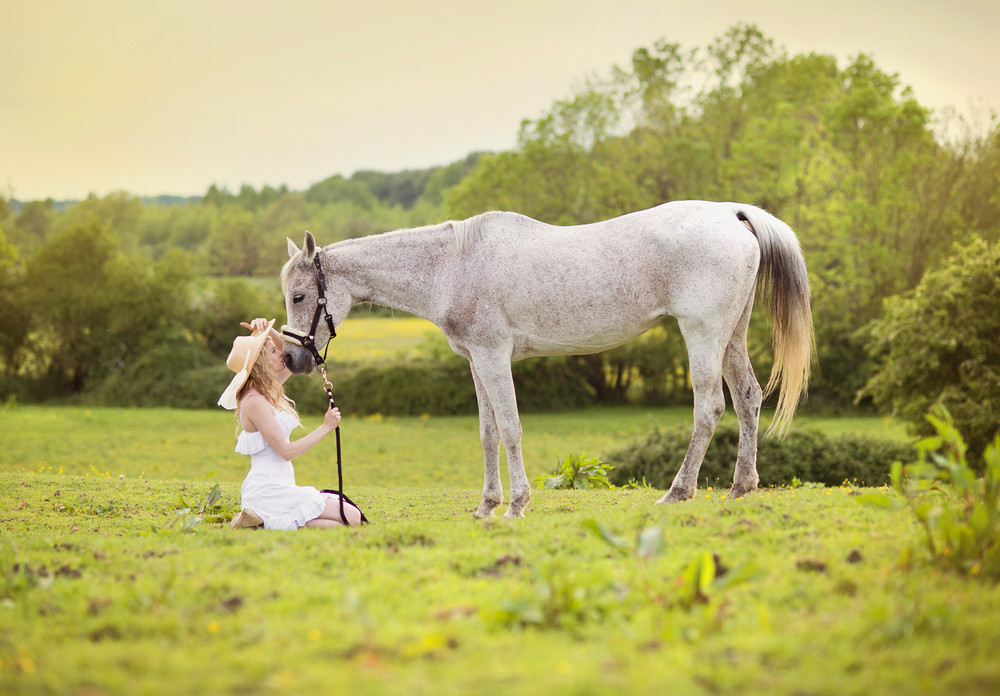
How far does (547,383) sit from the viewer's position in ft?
90.2

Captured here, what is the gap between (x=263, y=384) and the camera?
558cm

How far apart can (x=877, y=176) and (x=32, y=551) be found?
92.9 ft

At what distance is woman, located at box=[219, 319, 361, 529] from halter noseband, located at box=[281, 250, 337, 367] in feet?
Result: 0.96

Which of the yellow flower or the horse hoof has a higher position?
the yellow flower

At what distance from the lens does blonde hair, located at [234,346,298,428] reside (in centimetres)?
557

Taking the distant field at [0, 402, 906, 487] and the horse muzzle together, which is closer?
the horse muzzle

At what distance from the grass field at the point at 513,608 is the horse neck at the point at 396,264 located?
6.92 ft

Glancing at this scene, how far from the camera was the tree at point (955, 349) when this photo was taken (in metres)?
14.5

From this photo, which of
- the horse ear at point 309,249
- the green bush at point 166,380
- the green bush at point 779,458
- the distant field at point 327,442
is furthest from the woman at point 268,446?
the green bush at point 166,380

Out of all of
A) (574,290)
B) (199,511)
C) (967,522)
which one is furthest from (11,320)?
(967,522)

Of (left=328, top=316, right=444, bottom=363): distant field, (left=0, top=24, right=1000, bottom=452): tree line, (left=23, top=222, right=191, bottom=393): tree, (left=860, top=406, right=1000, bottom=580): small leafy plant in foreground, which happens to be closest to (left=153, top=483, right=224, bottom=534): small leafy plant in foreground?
(left=860, top=406, right=1000, bottom=580): small leafy plant in foreground

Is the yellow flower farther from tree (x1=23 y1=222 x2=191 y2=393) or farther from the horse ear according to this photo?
tree (x1=23 y1=222 x2=191 y2=393)

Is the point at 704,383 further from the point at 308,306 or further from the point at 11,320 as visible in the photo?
the point at 11,320

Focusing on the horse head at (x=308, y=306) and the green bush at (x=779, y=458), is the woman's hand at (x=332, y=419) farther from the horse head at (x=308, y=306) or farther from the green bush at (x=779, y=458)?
the green bush at (x=779, y=458)
